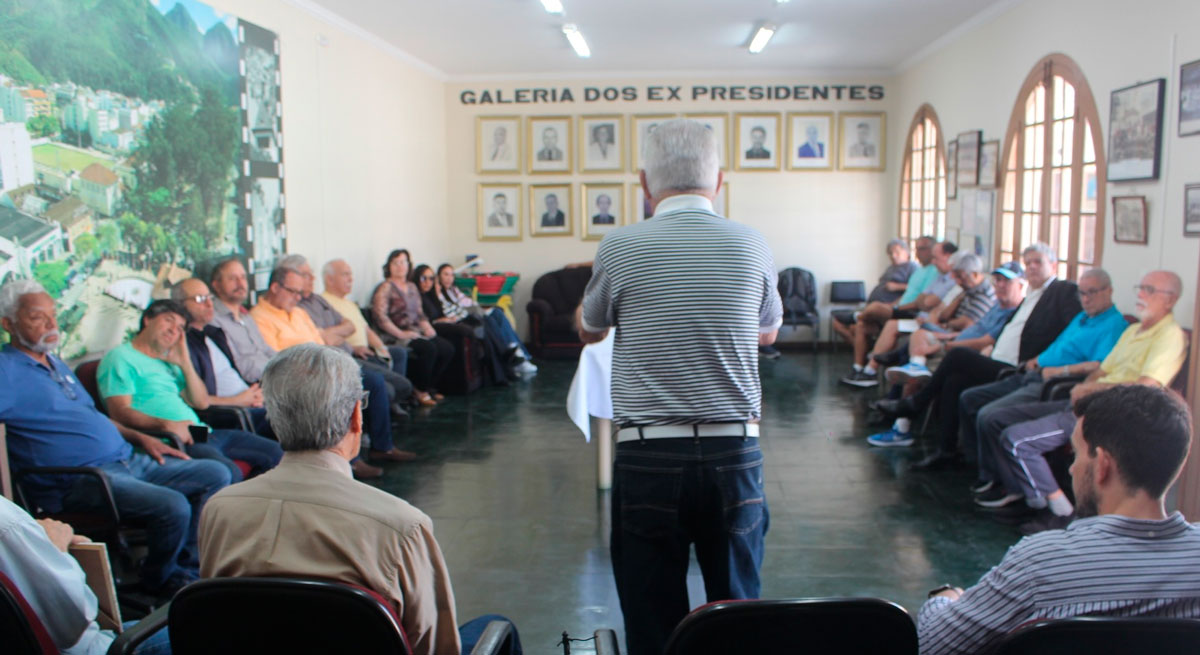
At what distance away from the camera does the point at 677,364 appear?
214cm

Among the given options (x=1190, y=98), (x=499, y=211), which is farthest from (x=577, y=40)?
(x=1190, y=98)

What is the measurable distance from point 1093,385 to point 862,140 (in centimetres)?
677

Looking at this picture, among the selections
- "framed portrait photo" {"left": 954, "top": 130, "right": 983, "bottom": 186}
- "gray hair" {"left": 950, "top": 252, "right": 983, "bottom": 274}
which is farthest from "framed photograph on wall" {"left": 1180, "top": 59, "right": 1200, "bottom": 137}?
"framed portrait photo" {"left": 954, "top": 130, "right": 983, "bottom": 186}

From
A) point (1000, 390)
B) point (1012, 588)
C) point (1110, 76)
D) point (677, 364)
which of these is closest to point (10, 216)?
point (677, 364)

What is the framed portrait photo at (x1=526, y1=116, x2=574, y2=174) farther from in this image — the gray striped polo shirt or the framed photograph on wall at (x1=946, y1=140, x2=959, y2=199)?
the gray striped polo shirt

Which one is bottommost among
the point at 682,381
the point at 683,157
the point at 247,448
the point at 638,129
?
the point at 247,448

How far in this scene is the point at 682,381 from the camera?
2141 mm

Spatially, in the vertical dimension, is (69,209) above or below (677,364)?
above

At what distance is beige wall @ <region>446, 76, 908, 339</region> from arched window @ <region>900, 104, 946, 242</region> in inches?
22.3

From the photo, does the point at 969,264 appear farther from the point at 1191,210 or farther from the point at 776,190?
the point at 776,190

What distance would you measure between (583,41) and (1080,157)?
461 centimetres

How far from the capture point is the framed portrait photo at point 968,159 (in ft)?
25.9

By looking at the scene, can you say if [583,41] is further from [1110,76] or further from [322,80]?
[1110,76]

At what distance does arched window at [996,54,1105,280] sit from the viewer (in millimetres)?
5926
